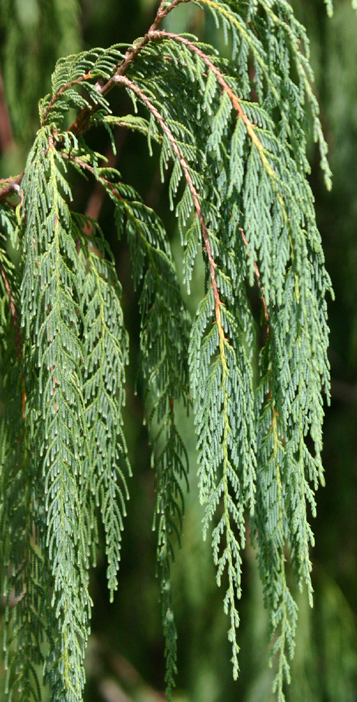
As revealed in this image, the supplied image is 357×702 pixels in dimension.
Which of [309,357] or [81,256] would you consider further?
[81,256]

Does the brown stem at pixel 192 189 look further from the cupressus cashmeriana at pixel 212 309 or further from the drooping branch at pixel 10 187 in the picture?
the drooping branch at pixel 10 187

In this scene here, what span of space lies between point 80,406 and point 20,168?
2.70ft

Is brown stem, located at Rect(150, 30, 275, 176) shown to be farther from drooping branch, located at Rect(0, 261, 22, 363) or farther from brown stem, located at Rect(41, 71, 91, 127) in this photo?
drooping branch, located at Rect(0, 261, 22, 363)

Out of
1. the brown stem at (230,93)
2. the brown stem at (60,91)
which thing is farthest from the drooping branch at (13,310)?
the brown stem at (230,93)

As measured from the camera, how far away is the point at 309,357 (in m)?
0.47

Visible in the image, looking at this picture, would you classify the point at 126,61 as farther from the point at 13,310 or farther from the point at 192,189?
the point at 13,310

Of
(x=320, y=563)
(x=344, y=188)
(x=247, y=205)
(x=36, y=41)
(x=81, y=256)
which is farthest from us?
(x=320, y=563)

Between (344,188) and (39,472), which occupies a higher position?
(344,188)

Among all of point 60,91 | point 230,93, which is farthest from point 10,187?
point 230,93

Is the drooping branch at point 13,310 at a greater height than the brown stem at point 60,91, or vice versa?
the brown stem at point 60,91

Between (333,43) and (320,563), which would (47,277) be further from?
(320,563)

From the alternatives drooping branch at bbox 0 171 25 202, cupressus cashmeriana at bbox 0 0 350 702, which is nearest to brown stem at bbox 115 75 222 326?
cupressus cashmeriana at bbox 0 0 350 702

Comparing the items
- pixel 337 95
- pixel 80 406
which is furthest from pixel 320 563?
pixel 80 406

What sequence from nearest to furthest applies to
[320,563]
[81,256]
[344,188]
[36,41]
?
[81,256] < [36,41] < [344,188] < [320,563]
